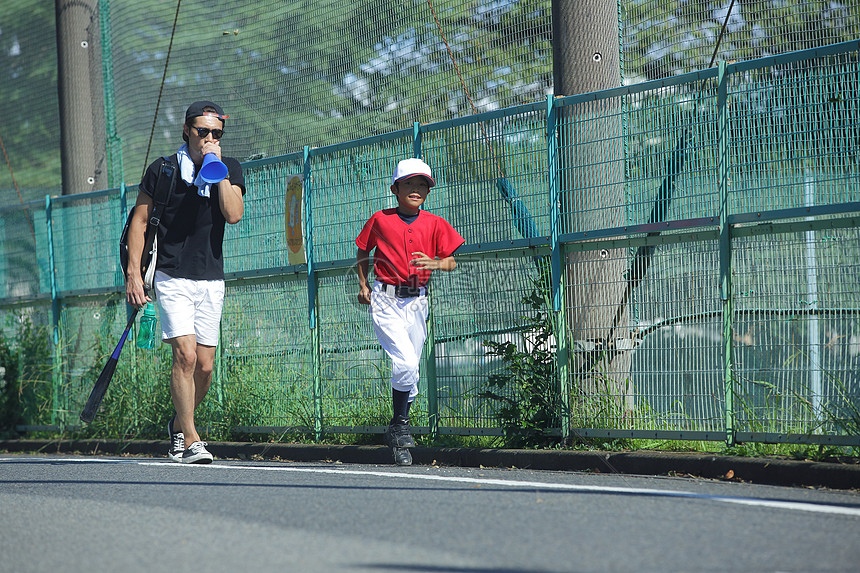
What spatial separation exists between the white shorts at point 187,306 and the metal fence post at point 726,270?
3470mm

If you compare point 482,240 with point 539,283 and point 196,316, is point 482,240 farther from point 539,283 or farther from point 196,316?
point 196,316

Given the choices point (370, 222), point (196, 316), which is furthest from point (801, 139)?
point (196, 316)

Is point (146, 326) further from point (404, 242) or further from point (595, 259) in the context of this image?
point (595, 259)

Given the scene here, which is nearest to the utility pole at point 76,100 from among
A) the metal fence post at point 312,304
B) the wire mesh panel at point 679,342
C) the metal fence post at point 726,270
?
the metal fence post at point 312,304

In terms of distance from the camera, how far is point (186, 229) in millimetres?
7625

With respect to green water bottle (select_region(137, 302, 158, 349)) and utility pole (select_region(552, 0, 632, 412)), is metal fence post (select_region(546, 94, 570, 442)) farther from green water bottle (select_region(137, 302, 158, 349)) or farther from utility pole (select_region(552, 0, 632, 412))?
green water bottle (select_region(137, 302, 158, 349))

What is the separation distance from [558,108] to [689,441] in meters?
2.35

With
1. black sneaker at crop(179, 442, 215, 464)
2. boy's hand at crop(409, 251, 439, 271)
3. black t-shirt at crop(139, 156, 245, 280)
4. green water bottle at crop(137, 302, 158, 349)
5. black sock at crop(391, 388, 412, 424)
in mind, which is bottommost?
black sneaker at crop(179, 442, 215, 464)

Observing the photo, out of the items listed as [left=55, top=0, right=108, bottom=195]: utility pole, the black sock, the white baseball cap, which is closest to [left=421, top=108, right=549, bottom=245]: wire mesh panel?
the white baseball cap

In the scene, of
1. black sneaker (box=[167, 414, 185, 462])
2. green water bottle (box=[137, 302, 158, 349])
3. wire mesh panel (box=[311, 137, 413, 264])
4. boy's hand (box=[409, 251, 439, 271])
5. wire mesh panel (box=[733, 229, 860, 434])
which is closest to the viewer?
wire mesh panel (box=[733, 229, 860, 434])

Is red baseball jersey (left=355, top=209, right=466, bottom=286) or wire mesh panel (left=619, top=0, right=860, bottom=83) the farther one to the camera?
wire mesh panel (left=619, top=0, right=860, bottom=83)

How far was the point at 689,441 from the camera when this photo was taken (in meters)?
6.87

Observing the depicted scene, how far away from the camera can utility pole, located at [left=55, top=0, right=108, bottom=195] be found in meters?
13.0

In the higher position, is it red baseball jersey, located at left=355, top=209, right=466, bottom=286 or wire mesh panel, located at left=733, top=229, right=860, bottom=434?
red baseball jersey, located at left=355, top=209, right=466, bottom=286
